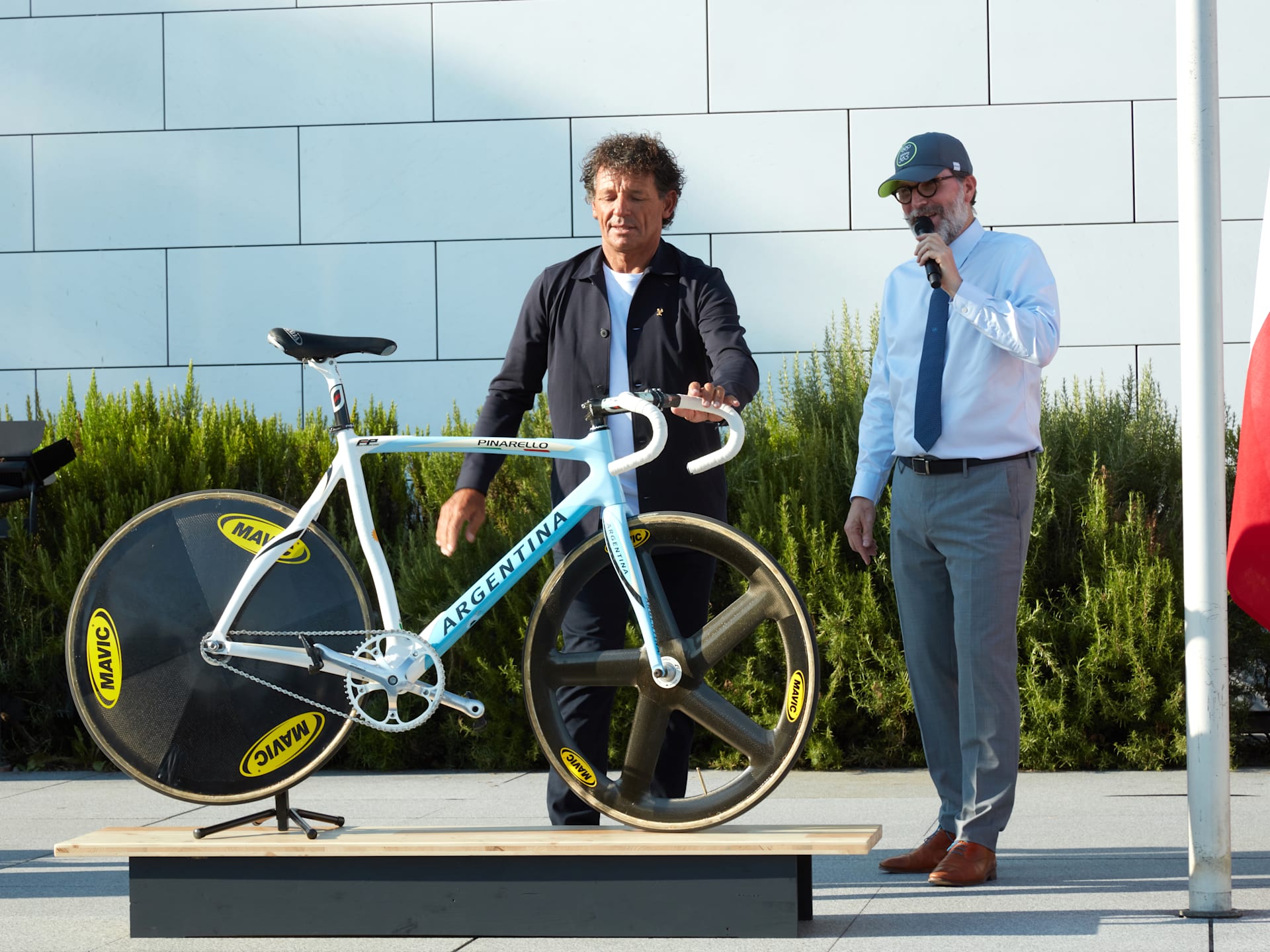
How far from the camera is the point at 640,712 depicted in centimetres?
378

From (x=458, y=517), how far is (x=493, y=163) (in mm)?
4584

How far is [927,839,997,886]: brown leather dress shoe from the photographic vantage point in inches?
161

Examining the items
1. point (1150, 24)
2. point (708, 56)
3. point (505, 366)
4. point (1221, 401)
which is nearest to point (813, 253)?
point (708, 56)

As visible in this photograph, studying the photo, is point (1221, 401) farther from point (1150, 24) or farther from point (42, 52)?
point (42, 52)

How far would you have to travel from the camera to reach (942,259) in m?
3.95

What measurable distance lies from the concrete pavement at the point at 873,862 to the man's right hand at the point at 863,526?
0.98m

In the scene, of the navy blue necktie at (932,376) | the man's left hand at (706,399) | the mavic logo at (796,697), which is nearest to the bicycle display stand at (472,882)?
the mavic logo at (796,697)

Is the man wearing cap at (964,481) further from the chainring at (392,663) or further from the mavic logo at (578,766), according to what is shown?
the chainring at (392,663)

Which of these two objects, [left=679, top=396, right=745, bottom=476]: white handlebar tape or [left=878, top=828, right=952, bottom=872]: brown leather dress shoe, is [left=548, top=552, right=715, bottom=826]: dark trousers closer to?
[left=679, top=396, right=745, bottom=476]: white handlebar tape

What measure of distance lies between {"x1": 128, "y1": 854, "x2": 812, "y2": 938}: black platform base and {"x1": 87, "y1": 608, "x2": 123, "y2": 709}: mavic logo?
431mm

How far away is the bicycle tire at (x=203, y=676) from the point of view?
3766mm

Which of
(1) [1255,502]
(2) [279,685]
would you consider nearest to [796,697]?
(2) [279,685]

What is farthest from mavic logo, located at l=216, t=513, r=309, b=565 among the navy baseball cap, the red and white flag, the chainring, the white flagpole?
the red and white flag

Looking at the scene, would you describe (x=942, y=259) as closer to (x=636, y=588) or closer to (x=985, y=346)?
(x=985, y=346)
